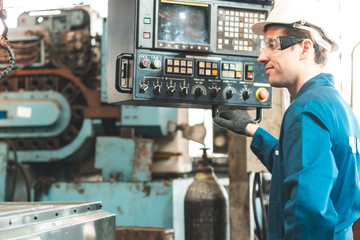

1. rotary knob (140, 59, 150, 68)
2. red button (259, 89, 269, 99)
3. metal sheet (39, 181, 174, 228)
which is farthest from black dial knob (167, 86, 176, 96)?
metal sheet (39, 181, 174, 228)

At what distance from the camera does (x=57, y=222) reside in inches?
44.9

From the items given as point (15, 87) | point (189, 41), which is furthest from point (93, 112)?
point (189, 41)

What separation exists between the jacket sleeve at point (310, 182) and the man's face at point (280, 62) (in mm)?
190

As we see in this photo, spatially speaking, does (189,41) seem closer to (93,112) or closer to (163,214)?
(163,214)

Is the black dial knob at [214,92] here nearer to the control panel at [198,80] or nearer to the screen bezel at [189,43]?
the control panel at [198,80]

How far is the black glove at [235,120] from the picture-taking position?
5.05ft

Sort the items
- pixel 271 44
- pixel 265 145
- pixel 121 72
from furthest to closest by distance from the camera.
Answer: pixel 121 72
pixel 265 145
pixel 271 44

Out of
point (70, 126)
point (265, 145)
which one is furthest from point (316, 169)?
point (70, 126)

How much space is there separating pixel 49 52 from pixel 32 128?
1.87 ft

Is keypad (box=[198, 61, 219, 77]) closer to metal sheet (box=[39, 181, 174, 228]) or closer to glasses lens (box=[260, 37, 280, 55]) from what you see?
glasses lens (box=[260, 37, 280, 55])

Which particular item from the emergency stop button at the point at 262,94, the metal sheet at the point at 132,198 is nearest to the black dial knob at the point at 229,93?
the emergency stop button at the point at 262,94

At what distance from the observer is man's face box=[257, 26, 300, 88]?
1274 mm

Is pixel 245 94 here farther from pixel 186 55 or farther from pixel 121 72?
pixel 121 72

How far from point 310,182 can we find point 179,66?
0.69 m
